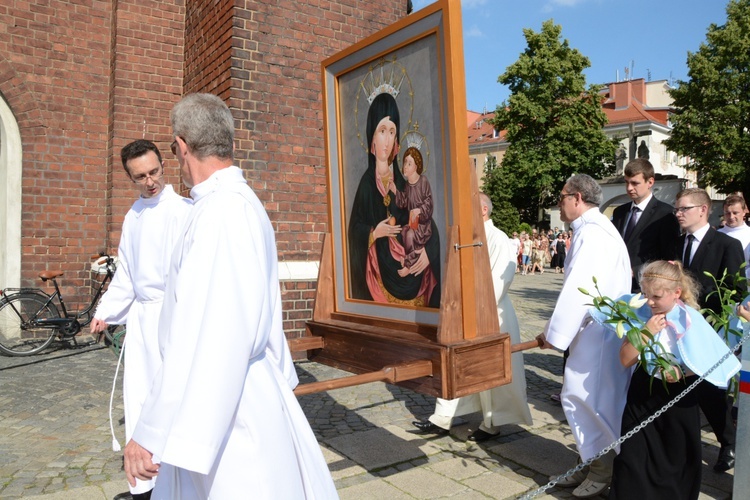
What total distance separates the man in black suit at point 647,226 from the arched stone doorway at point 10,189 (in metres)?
7.39

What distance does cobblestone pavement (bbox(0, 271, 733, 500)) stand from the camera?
13.3ft

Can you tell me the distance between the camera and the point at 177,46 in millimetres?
8594

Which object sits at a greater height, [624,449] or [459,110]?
[459,110]

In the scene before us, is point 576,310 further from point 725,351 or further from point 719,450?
point 719,450

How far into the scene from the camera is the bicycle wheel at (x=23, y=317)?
8203 millimetres

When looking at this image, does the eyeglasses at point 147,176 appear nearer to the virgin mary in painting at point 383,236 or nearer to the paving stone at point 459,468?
the virgin mary in painting at point 383,236

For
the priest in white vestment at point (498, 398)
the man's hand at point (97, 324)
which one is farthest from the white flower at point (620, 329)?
the man's hand at point (97, 324)

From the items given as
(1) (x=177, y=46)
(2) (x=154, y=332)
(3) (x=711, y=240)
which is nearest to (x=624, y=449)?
(3) (x=711, y=240)

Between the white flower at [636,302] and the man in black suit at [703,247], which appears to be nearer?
the white flower at [636,302]

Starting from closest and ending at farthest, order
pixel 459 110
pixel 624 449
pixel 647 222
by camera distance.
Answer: pixel 459 110 → pixel 624 449 → pixel 647 222

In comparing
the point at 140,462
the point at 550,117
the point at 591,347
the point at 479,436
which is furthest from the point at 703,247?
the point at 550,117

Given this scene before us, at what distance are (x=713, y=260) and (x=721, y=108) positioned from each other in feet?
98.6

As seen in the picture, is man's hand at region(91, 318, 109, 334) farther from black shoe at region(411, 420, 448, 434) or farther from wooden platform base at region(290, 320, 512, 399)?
black shoe at region(411, 420, 448, 434)

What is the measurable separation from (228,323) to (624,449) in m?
2.53
